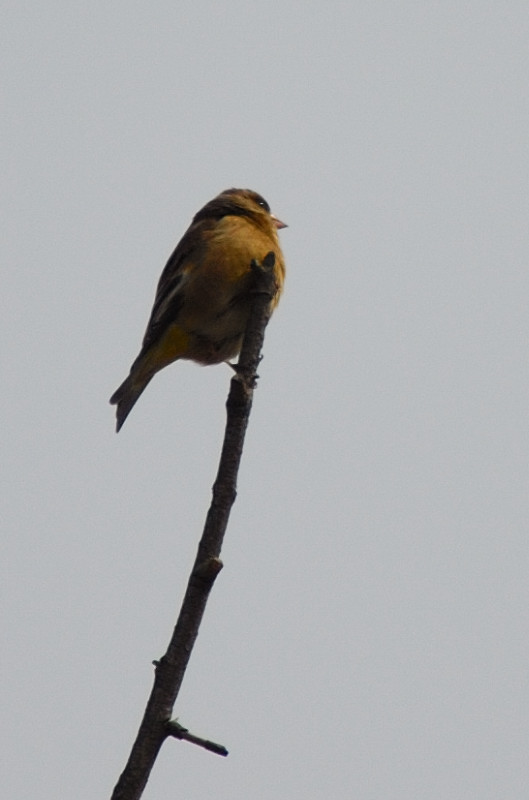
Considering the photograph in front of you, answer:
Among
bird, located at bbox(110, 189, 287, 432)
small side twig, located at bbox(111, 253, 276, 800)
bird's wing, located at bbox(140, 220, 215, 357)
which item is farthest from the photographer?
bird's wing, located at bbox(140, 220, 215, 357)

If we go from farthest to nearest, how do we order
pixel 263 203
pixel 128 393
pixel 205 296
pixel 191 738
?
pixel 263 203, pixel 128 393, pixel 205 296, pixel 191 738

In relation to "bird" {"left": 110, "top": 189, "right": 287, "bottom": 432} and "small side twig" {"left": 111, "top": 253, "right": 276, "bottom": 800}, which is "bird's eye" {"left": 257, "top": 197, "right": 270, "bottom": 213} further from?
"small side twig" {"left": 111, "top": 253, "right": 276, "bottom": 800}

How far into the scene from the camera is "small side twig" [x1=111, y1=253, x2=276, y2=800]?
2.73 metres

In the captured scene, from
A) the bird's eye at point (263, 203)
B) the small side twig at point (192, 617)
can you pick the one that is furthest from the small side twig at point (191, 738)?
the bird's eye at point (263, 203)

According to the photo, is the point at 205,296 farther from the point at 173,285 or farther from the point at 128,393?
the point at 128,393

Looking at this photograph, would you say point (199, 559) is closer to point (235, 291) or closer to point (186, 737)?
point (186, 737)

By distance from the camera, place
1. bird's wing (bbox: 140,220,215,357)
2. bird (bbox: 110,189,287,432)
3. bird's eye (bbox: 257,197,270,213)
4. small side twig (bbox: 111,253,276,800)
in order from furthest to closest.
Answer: bird's eye (bbox: 257,197,270,213) < bird's wing (bbox: 140,220,215,357) < bird (bbox: 110,189,287,432) < small side twig (bbox: 111,253,276,800)

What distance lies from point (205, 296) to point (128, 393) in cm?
74

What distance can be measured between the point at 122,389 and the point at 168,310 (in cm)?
51

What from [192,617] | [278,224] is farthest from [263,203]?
[192,617]

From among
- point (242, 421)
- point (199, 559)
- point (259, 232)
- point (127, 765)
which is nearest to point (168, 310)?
point (259, 232)

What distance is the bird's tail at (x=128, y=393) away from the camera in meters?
6.21

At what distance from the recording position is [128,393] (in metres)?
6.24

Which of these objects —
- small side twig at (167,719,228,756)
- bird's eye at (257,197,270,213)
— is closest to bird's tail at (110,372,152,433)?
bird's eye at (257,197,270,213)
